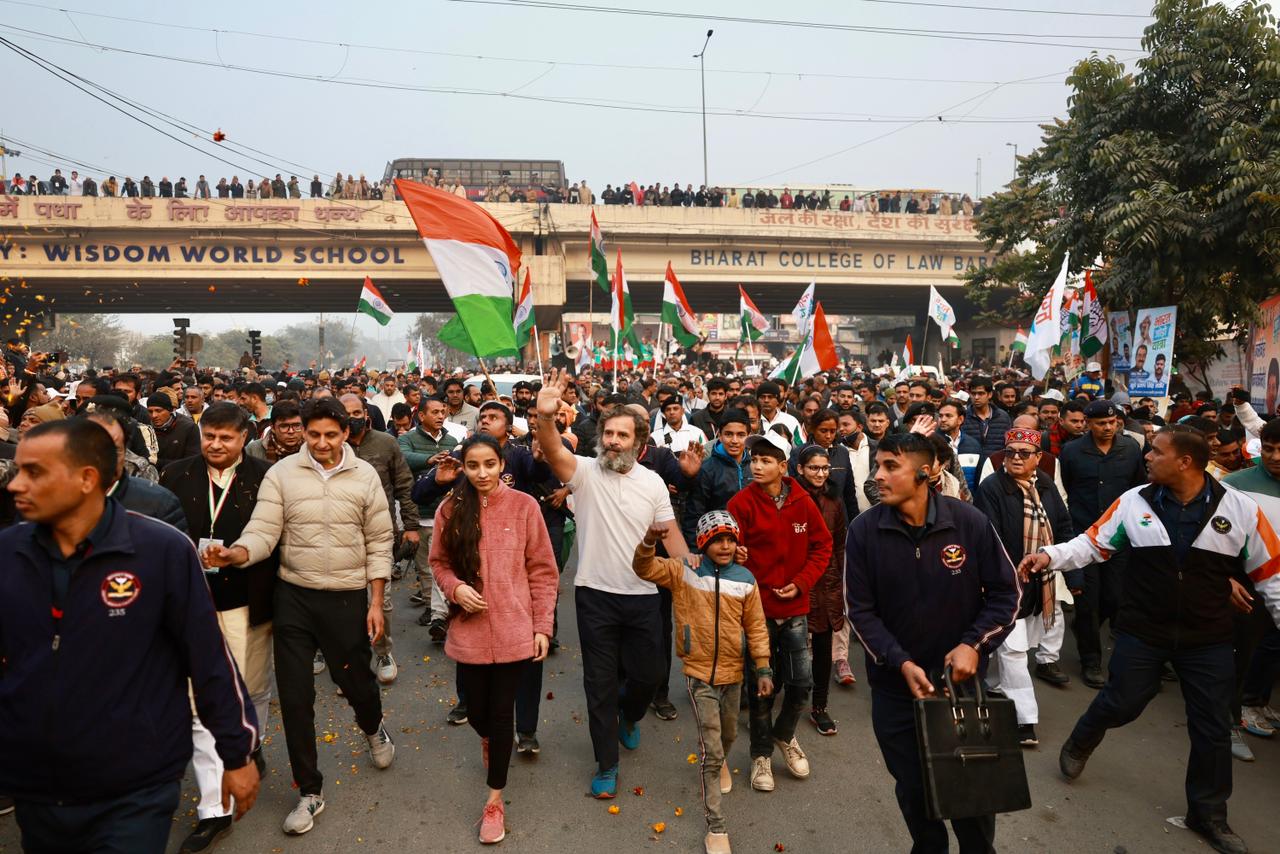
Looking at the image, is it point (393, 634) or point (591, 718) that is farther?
point (393, 634)

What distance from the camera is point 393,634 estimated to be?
272 inches

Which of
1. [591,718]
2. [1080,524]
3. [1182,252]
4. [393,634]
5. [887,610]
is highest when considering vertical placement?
[1182,252]

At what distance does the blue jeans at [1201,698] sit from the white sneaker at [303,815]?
396cm

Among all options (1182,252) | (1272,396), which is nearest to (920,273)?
(1182,252)

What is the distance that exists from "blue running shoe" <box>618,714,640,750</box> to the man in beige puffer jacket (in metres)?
1.56

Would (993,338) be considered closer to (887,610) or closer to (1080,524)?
(1080,524)

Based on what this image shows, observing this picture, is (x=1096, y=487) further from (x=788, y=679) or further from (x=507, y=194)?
(x=507, y=194)

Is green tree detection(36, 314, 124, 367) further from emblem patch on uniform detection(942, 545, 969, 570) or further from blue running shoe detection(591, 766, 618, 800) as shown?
emblem patch on uniform detection(942, 545, 969, 570)

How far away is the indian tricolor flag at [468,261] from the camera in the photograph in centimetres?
609

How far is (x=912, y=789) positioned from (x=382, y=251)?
101 feet

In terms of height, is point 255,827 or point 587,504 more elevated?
point 587,504

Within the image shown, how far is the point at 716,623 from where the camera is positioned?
3.99m

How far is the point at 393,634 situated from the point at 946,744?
5150mm

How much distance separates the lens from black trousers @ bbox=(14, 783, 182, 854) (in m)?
2.28
